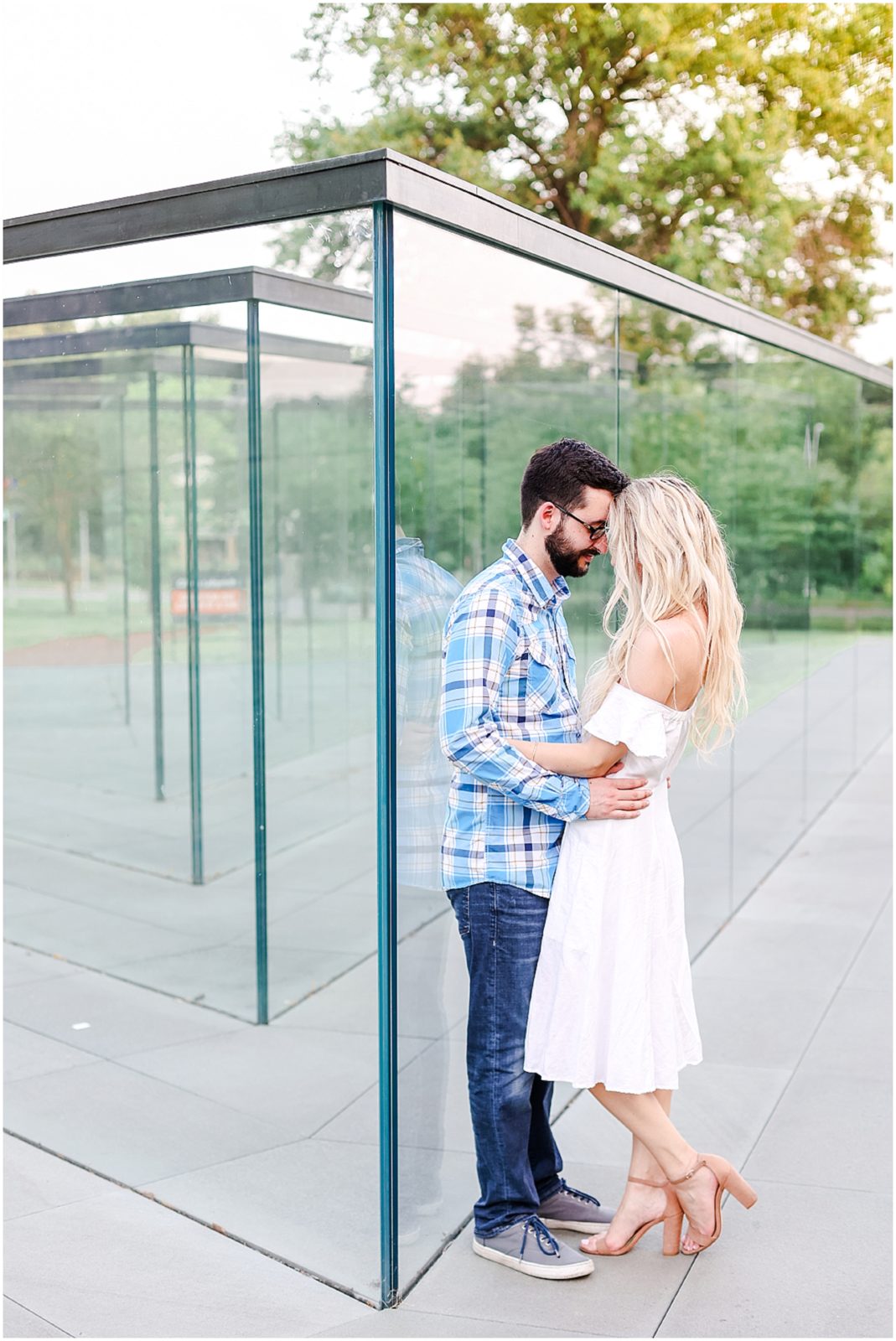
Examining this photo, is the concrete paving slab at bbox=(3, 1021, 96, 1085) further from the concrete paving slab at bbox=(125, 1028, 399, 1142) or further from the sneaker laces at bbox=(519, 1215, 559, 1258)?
the sneaker laces at bbox=(519, 1215, 559, 1258)

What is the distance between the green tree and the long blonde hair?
45.5 feet

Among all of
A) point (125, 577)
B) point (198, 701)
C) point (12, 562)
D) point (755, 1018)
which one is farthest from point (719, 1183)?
point (12, 562)

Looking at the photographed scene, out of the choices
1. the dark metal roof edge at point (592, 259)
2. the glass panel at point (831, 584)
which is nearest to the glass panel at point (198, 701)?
the dark metal roof edge at point (592, 259)

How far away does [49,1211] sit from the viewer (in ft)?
12.8

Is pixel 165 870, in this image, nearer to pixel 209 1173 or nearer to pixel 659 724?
pixel 209 1173

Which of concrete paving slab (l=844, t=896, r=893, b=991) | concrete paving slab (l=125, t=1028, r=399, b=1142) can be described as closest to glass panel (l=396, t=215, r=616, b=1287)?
concrete paving slab (l=125, t=1028, r=399, b=1142)

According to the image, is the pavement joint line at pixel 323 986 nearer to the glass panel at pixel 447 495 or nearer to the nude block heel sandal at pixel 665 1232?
the glass panel at pixel 447 495

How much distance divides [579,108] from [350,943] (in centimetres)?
1371

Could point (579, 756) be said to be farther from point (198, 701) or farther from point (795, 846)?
point (795, 846)

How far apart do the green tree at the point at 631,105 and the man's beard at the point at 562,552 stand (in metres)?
13.9

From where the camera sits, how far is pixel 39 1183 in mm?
4078

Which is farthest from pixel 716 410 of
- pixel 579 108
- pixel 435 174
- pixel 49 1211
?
pixel 579 108

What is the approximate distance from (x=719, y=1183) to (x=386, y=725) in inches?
52.8

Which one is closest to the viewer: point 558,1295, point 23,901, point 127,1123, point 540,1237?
point 558,1295
